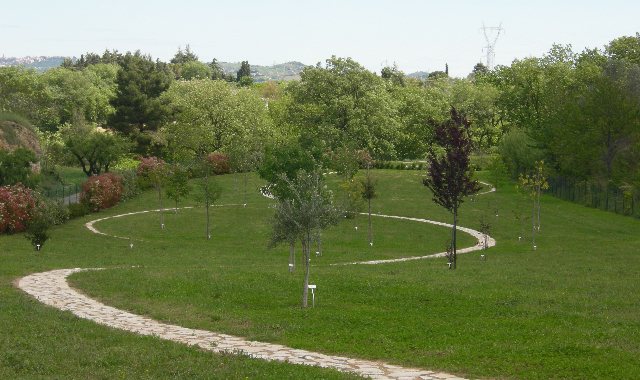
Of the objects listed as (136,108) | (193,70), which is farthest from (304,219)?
(193,70)

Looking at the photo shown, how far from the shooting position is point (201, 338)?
1316 cm

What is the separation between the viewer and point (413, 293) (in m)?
17.5

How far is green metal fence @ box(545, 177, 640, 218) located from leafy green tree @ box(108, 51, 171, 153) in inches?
1951

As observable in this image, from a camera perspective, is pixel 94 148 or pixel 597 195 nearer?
pixel 597 195

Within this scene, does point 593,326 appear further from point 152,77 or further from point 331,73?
point 152,77

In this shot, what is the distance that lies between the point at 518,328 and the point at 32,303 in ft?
42.0

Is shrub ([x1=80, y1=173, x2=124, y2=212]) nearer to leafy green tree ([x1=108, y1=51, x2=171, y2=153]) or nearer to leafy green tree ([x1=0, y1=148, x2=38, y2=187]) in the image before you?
leafy green tree ([x1=0, y1=148, x2=38, y2=187])

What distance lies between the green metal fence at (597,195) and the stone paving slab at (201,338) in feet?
135

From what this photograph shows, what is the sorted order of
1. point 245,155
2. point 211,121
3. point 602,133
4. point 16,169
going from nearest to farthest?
point 16,169 < point 245,155 < point 602,133 < point 211,121

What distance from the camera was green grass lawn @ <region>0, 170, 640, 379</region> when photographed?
35.6ft

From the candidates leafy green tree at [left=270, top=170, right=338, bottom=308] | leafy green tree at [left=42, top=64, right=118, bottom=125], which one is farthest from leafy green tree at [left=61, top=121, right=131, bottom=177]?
leafy green tree at [left=270, top=170, right=338, bottom=308]

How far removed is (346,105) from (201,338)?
4968cm

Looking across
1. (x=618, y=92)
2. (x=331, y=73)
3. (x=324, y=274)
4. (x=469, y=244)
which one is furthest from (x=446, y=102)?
(x=324, y=274)

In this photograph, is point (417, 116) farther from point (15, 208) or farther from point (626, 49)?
point (15, 208)
